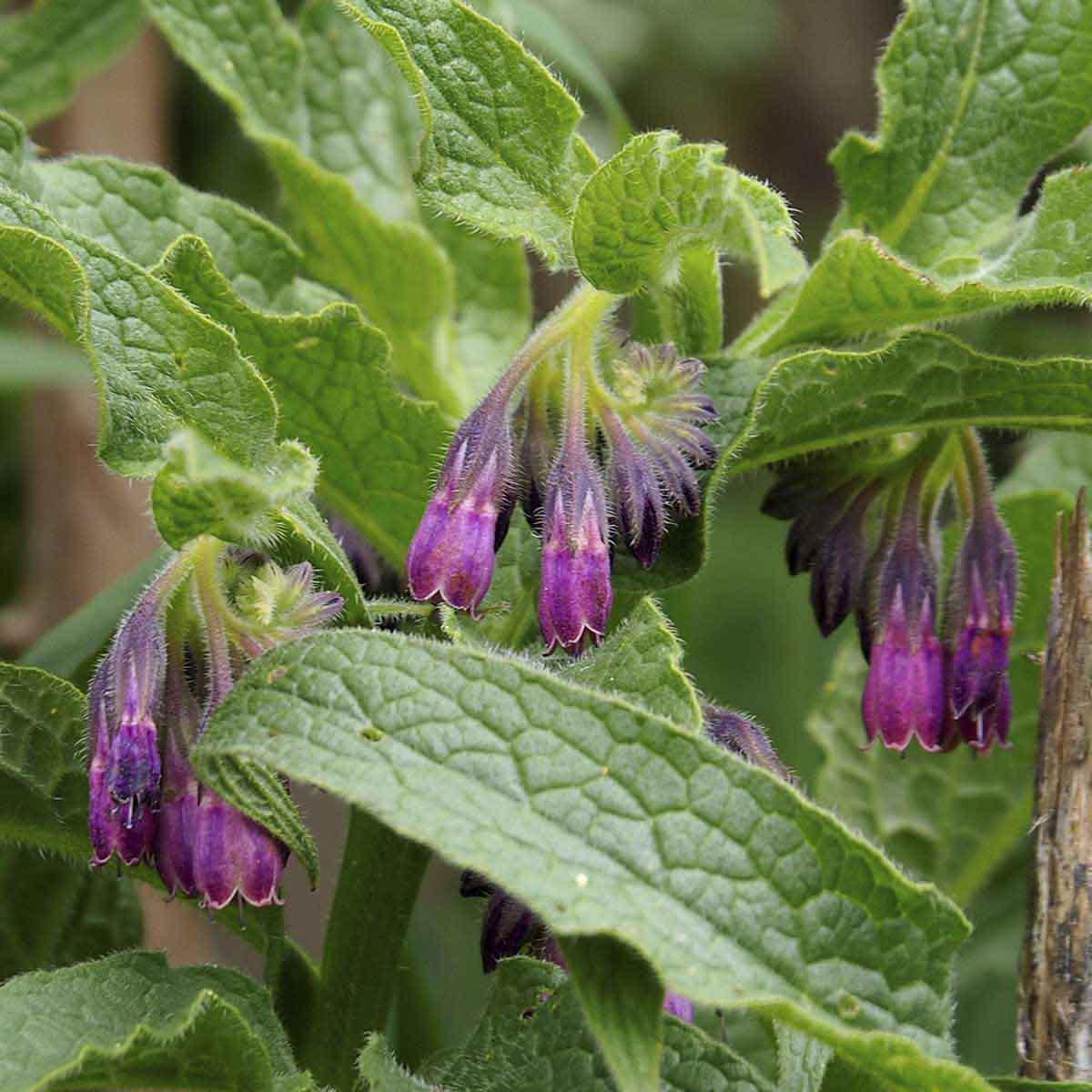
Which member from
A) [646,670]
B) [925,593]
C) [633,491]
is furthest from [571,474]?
[925,593]

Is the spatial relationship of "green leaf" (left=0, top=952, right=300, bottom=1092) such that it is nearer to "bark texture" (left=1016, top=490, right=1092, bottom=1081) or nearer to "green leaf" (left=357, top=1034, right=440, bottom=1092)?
"green leaf" (left=357, top=1034, right=440, bottom=1092)

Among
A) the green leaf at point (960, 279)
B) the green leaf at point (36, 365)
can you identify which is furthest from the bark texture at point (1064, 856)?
the green leaf at point (36, 365)

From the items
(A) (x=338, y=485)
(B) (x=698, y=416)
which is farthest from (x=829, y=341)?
(A) (x=338, y=485)

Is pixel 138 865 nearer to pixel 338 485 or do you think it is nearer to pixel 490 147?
pixel 338 485

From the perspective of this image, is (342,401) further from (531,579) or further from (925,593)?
(925,593)

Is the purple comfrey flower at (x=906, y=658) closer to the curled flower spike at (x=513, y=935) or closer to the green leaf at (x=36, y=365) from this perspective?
the curled flower spike at (x=513, y=935)

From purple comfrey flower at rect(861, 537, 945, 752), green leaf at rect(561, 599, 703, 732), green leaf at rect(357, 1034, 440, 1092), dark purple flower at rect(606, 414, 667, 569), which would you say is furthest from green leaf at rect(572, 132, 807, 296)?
green leaf at rect(357, 1034, 440, 1092)

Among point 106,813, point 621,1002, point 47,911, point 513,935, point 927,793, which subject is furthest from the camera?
point 927,793
